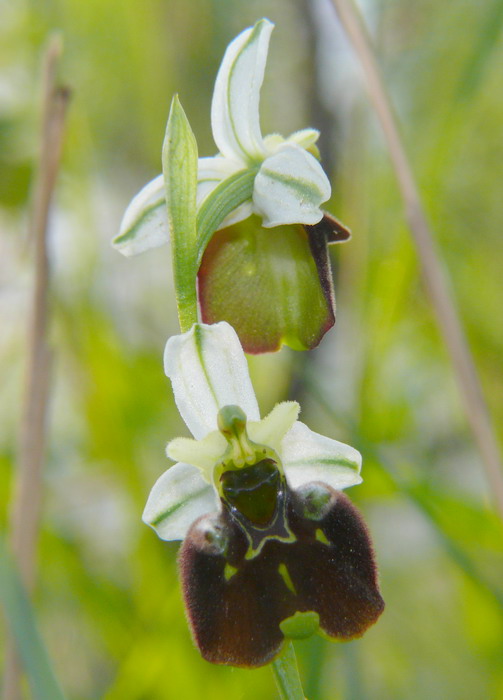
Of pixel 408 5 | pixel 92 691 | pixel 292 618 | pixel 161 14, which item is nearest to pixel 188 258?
pixel 292 618

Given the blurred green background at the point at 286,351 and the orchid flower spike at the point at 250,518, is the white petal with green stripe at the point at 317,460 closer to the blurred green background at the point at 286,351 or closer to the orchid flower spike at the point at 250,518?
the orchid flower spike at the point at 250,518

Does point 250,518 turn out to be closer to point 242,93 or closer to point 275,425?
point 275,425

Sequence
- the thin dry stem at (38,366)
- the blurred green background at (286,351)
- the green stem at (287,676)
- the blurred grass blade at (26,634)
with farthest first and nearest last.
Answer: the blurred green background at (286,351) → the thin dry stem at (38,366) → the blurred grass blade at (26,634) → the green stem at (287,676)

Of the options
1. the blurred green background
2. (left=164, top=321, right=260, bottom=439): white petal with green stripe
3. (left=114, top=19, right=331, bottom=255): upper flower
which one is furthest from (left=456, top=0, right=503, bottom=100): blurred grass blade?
(left=164, top=321, right=260, bottom=439): white petal with green stripe

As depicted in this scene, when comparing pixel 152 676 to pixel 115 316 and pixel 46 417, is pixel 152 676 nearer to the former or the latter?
pixel 46 417

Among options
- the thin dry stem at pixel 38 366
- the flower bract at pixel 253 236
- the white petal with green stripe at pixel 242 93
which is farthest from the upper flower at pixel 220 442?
the thin dry stem at pixel 38 366
